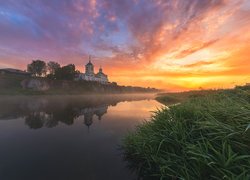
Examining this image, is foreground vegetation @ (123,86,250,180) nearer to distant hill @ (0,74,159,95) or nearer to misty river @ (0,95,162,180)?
misty river @ (0,95,162,180)

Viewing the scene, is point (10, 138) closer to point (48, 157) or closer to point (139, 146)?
point (48, 157)

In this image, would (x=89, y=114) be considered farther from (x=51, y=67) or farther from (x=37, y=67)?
(x=51, y=67)

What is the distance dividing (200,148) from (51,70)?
14886cm

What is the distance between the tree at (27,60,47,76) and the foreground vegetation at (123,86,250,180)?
136568 millimetres

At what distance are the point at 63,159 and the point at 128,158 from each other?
3.64m

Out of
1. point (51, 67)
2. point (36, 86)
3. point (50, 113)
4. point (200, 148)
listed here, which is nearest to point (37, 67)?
point (51, 67)

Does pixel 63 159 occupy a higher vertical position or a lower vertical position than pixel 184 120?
lower

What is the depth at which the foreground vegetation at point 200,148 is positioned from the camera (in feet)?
17.3

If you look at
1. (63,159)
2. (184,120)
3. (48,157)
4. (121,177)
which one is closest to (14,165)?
(48,157)

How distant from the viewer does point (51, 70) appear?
141875 mm

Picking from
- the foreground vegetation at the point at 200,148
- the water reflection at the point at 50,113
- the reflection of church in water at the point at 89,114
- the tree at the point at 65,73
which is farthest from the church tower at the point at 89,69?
the foreground vegetation at the point at 200,148

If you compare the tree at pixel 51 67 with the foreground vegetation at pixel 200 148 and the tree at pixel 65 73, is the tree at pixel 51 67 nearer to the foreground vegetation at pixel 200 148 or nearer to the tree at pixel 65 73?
the tree at pixel 65 73

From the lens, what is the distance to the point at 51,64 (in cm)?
14188

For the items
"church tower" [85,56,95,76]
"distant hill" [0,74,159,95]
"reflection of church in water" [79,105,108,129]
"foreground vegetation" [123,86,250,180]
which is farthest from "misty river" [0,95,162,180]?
"church tower" [85,56,95,76]
